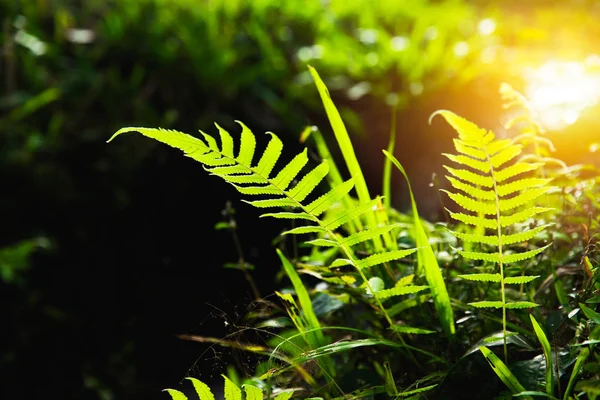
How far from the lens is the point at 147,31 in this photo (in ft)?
16.0

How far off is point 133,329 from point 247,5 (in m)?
2.59

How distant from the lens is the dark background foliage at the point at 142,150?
3943 millimetres

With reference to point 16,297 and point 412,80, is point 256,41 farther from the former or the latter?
point 16,297

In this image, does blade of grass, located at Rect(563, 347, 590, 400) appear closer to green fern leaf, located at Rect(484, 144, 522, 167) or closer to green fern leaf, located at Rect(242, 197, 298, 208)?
green fern leaf, located at Rect(484, 144, 522, 167)

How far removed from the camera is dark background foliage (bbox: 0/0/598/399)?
3.94 m

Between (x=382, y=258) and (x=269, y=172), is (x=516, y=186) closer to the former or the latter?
(x=382, y=258)

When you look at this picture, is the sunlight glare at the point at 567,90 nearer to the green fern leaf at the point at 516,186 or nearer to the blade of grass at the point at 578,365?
the green fern leaf at the point at 516,186

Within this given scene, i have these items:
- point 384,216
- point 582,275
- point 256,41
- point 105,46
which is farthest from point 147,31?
point 582,275

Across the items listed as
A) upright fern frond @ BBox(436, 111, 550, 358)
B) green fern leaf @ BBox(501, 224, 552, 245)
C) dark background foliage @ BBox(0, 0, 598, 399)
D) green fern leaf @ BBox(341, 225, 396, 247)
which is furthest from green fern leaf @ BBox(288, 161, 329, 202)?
dark background foliage @ BBox(0, 0, 598, 399)

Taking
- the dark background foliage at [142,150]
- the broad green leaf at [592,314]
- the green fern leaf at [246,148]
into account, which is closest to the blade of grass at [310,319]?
the green fern leaf at [246,148]

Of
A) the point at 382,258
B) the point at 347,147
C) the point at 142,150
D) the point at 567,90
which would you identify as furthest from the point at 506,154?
the point at 142,150

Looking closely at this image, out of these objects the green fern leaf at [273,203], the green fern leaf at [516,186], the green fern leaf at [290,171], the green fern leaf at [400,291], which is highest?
the green fern leaf at [290,171]

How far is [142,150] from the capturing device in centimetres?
425

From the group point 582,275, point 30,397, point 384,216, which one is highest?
point 384,216
